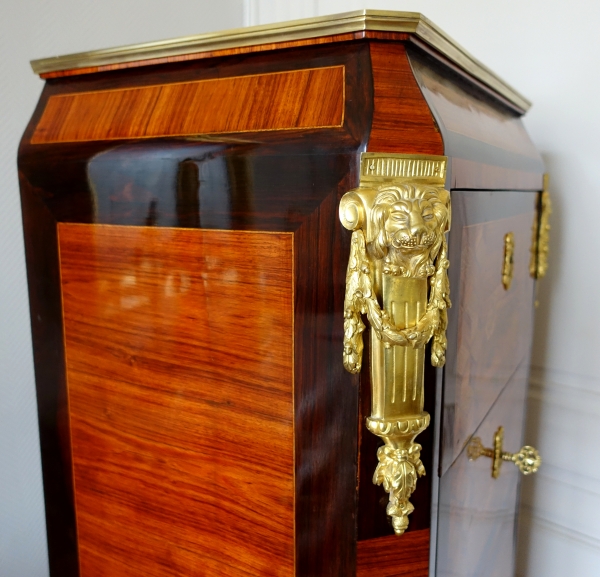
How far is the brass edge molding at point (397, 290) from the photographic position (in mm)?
357

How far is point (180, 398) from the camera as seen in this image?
500mm

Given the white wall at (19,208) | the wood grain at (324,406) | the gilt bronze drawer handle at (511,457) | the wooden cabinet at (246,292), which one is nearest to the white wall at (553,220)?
the white wall at (19,208)

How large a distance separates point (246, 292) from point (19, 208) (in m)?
0.55

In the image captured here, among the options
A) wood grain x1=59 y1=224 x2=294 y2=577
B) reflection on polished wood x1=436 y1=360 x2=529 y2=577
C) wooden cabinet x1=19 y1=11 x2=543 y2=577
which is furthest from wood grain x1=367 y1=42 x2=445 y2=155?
reflection on polished wood x1=436 y1=360 x2=529 y2=577

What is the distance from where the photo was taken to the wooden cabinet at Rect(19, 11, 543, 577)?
0.40m

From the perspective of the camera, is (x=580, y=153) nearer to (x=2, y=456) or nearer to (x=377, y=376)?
(x=377, y=376)

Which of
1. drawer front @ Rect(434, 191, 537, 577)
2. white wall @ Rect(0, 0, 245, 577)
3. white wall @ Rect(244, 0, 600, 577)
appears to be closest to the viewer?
drawer front @ Rect(434, 191, 537, 577)

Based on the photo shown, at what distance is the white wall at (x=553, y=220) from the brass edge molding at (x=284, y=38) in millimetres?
291

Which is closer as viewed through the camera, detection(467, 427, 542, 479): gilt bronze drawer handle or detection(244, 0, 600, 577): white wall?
detection(467, 427, 542, 479): gilt bronze drawer handle

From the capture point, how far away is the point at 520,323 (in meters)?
0.80

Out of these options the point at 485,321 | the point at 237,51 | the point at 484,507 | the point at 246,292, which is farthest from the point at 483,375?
the point at 237,51

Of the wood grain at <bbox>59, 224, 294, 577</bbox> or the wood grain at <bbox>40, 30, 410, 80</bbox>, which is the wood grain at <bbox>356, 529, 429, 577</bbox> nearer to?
the wood grain at <bbox>59, 224, 294, 577</bbox>

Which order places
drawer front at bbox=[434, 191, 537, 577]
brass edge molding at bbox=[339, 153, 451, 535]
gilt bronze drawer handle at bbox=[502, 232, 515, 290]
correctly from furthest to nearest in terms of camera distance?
gilt bronze drawer handle at bbox=[502, 232, 515, 290], drawer front at bbox=[434, 191, 537, 577], brass edge molding at bbox=[339, 153, 451, 535]

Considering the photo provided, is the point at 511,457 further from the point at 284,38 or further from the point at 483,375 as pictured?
the point at 284,38
